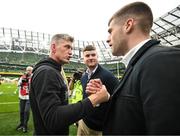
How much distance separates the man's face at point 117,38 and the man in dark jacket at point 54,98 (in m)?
0.50

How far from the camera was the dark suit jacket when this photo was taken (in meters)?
1.62

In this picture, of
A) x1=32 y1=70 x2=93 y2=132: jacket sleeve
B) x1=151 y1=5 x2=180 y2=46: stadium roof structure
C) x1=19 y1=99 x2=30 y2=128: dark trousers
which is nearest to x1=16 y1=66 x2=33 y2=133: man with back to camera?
x1=19 y1=99 x2=30 y2=128: dark trousers

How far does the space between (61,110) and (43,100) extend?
0.73 ft

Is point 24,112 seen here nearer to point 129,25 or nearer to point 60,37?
point 60,37

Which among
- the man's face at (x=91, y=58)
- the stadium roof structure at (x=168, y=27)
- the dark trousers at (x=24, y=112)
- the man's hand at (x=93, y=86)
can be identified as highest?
the stadium roof structure at (x=168, y=27)

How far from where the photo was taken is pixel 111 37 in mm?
2402

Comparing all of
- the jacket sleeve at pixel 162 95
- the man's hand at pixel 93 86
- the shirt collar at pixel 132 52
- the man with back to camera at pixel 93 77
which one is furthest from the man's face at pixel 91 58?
the jacket sleeve at pixel 162 95

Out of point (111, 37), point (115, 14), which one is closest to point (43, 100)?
point (111, 37)

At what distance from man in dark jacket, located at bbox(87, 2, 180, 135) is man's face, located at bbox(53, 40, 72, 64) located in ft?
3.25

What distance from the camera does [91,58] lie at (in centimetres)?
559

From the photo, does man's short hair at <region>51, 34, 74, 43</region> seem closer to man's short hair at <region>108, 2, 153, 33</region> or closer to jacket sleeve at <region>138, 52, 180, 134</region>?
man's short hair at <region>108, 2, 153, 33</region>

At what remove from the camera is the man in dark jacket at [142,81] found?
→ 162 cm

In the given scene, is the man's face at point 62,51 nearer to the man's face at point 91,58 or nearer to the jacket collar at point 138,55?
the jacket collar at point 138,55

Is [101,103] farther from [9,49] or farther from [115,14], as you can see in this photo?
[9,49]
